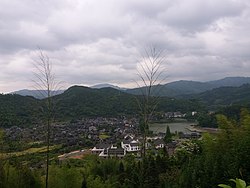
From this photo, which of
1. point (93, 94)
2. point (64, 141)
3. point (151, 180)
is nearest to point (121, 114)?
point (93, 94)

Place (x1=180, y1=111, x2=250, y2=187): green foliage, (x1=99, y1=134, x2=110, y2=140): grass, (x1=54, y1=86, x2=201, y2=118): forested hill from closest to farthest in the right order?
(x1=180, y1=111, x2=250, y2=187): green foliage < (x1=99, y1=134, x2=110, y2=140): grass < (x1=54, y1=86, x2=201, y2=118): forested hill

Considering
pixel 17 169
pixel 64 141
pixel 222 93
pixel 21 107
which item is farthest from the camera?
pixel 222 93

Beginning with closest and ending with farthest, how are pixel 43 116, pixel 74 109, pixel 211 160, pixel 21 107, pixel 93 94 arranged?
pixel 43 116
pixel 211 160
pixel 21 107
pixel 74 109
pixel 93 94

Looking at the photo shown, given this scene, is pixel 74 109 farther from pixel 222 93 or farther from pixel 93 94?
pixel 222 93

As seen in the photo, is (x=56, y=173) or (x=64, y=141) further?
(x=64, y=141)

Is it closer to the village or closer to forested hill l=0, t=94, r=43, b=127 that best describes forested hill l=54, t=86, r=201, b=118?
the village

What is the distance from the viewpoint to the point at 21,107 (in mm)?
41156

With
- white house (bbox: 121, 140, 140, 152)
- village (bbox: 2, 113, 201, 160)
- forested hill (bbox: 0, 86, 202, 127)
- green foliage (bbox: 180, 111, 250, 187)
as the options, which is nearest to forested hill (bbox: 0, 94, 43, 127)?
forested hill (bbox: 0, 86, 202, 127)

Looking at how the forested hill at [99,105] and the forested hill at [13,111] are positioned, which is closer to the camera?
the forested hill at [13,111]

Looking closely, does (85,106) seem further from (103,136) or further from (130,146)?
(130,146)

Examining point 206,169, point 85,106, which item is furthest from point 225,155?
point 85,106

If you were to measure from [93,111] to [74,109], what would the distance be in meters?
3.51

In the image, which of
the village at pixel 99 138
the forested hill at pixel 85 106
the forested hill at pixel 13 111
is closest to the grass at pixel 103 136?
the village at pixel 99 138

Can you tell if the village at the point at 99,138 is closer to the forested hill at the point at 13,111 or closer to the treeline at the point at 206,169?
the forested hill at the point at 13,111
